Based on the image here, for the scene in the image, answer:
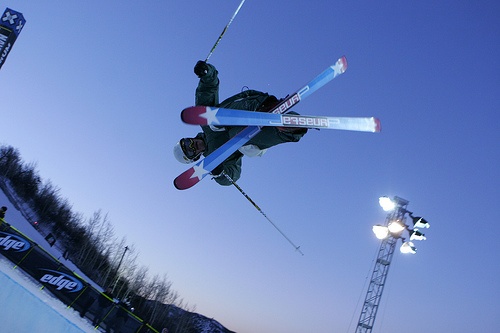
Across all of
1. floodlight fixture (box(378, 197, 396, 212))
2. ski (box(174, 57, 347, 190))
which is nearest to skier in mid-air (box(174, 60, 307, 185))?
ski (box(174, 57, 347, 190))

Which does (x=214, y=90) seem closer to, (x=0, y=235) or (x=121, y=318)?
(x=121, y=318)

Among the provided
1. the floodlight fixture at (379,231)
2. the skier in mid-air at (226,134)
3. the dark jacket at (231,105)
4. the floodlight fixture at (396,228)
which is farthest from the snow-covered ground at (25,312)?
the floodlight fixture at (396,228)

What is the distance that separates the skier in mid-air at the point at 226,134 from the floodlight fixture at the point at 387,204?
498 centimetres

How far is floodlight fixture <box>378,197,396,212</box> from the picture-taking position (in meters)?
9.38

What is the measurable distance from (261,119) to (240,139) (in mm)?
661

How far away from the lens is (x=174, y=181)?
523 cm

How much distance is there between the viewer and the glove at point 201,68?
4.75 m

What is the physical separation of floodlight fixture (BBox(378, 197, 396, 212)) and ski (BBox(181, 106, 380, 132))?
15.8 feet

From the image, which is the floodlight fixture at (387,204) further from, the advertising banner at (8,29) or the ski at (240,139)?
the advertising banner at (8,29)

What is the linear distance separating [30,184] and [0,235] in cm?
5676

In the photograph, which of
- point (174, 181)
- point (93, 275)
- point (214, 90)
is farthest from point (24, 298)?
point (93, 275)

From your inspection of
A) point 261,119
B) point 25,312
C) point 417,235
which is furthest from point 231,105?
point 25,312

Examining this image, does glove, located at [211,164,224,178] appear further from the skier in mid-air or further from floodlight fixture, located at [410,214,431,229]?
floodlight fixture, located at [410,214,431,229]

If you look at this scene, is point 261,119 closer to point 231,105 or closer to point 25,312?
point 231,105
